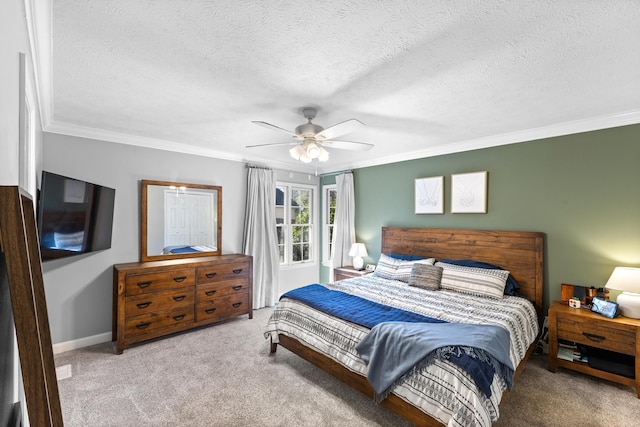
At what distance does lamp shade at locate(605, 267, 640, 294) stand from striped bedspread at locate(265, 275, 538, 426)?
2.43 feet

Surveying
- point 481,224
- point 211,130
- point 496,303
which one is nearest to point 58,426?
Result: point 211,130

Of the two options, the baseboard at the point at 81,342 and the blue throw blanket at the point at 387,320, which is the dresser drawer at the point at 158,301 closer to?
the baseboard at the point at 81,342

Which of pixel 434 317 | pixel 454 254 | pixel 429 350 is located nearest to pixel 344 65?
pixel 429 350

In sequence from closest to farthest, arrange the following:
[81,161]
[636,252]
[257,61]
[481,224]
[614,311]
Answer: [257,61], [614,311], [636,252], [81,161], [481,224]

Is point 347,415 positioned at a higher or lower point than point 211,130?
lower

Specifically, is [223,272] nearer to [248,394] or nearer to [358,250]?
[248,394]

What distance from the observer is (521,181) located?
3555 mm

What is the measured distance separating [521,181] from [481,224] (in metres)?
0.68

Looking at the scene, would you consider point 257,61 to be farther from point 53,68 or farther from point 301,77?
point 53,68

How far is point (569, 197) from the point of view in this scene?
10.6ft

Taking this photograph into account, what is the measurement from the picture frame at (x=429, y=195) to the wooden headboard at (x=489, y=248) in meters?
0.30

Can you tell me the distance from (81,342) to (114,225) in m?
1.36

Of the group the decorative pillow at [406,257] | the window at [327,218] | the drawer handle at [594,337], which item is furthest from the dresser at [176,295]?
the drawer handle at [594,337]

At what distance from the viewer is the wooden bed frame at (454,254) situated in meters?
2.38
